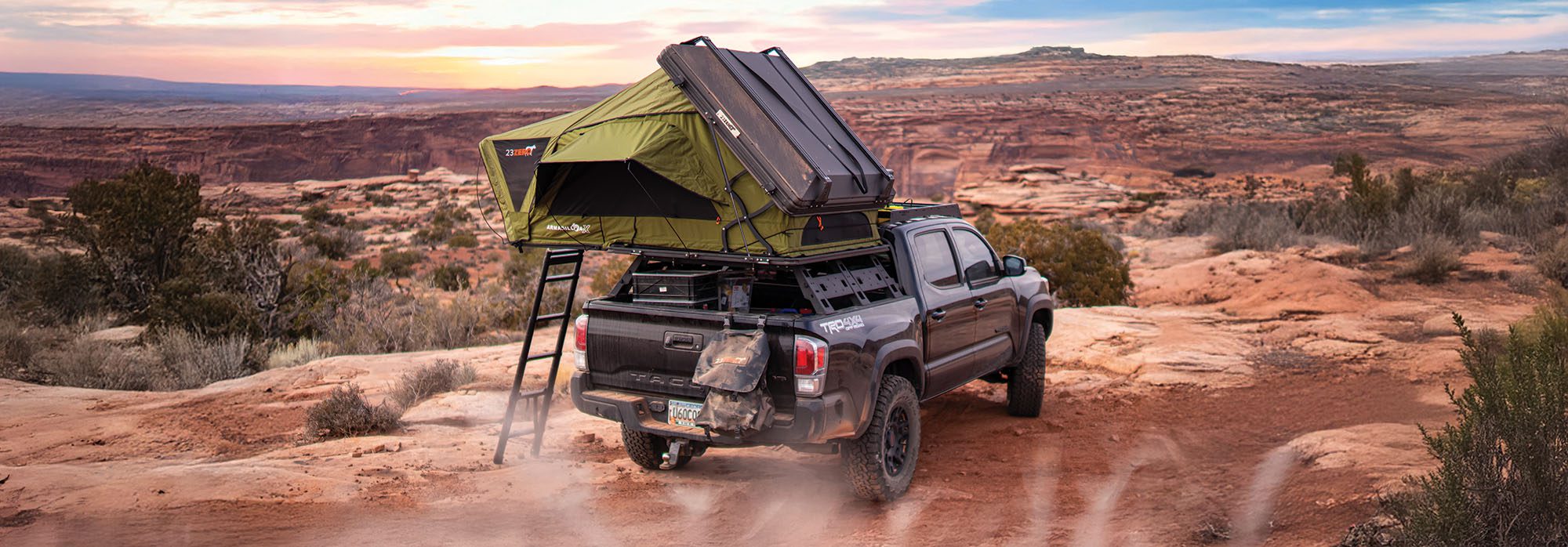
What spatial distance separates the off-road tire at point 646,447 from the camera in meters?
7.17

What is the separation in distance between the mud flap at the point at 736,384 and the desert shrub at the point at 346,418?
3708mm

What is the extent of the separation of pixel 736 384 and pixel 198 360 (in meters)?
8.47

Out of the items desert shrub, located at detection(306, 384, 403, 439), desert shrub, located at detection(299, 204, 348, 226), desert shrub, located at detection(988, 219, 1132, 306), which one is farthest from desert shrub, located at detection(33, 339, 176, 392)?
desert shrub, located at detection(299, 204, 348, 226)

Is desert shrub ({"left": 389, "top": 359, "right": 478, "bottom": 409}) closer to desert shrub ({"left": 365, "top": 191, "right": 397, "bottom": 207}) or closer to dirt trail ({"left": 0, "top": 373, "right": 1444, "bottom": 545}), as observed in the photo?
dirt trail ({"left": 0, "top": 373, "right": 1444, "bottom": 545})

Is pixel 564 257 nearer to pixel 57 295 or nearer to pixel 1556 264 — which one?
pixel 57 295

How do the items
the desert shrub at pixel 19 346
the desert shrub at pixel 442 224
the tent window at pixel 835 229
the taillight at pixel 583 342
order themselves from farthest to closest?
the desert shrub at pixel 442 224, the desert shrub at pixel 19 346, the taillight at pixel 583 342, the tent window at pixel 835 229

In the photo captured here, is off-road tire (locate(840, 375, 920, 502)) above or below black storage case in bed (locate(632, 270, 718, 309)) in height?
below

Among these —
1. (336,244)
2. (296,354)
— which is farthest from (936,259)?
(336,244)

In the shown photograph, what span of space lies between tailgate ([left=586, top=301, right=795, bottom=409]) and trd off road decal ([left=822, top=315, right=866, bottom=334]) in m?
0.22

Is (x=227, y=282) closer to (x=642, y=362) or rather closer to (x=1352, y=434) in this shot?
(x=642, y=362)

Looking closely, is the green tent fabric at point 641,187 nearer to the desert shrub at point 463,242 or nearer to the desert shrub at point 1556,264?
the desert shrub at point 1556,264

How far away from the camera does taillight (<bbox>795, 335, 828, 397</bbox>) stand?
593 cm

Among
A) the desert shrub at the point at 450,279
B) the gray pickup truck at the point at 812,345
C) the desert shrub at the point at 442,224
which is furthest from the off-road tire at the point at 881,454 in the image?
the desert shrub at the point at 442,224

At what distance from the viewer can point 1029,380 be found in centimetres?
870
